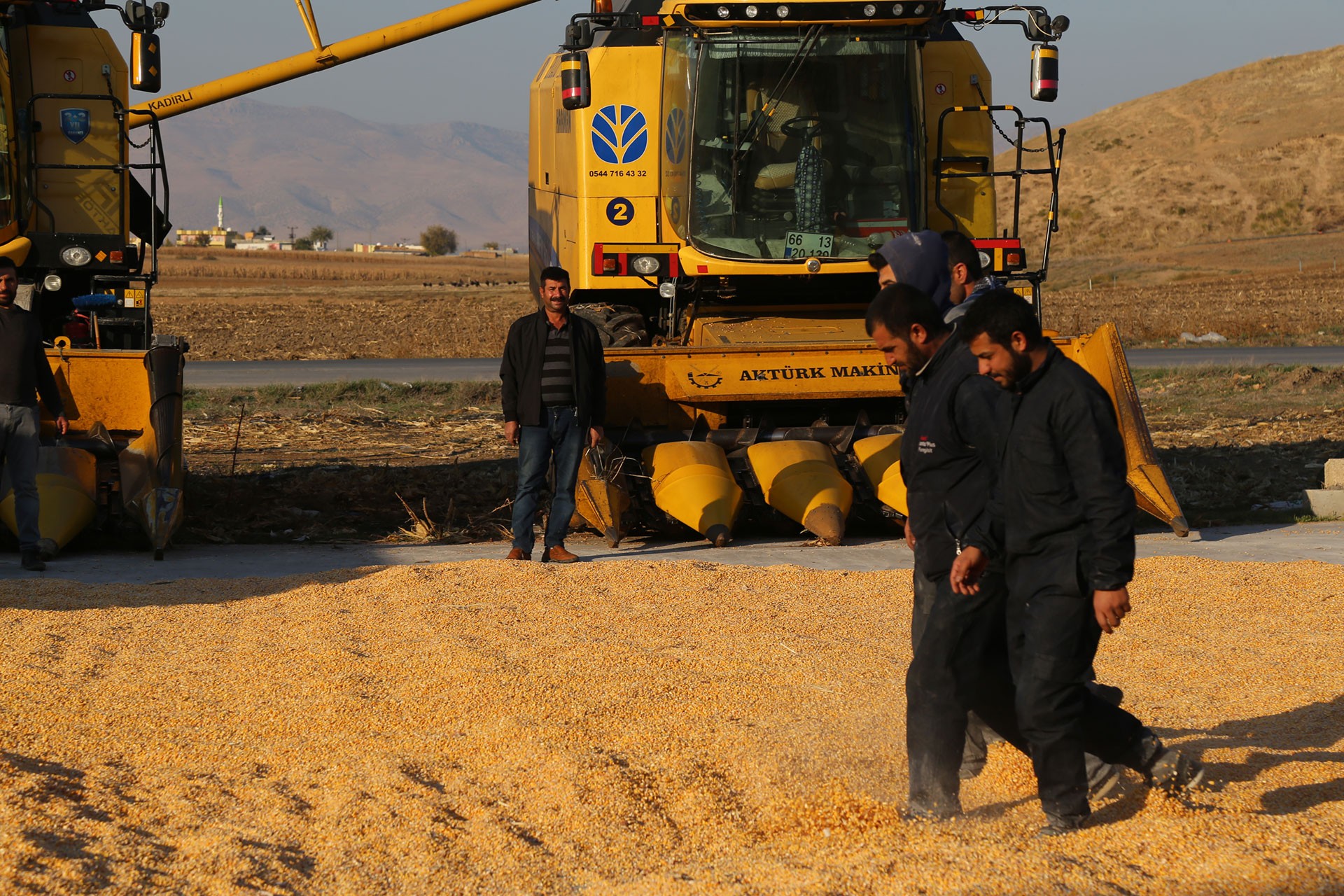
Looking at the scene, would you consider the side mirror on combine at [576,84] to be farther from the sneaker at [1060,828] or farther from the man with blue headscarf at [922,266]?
the sneaker at [1060,828]

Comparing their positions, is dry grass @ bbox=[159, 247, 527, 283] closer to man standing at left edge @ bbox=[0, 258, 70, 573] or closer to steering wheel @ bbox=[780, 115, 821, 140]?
steering wheel @ bbox=[780, 115, 821, 140]

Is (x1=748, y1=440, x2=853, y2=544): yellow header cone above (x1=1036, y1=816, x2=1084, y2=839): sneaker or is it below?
above

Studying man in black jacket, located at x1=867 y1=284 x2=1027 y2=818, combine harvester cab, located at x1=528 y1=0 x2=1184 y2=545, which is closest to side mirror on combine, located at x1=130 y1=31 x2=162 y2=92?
combine harvester cab, located at x1=528 y1=0 x2=1184 y2=545

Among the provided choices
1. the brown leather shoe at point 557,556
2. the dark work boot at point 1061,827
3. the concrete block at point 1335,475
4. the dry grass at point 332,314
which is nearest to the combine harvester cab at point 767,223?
the brown leather shoe at point 557,556

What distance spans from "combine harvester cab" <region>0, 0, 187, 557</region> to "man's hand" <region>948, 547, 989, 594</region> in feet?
21.5

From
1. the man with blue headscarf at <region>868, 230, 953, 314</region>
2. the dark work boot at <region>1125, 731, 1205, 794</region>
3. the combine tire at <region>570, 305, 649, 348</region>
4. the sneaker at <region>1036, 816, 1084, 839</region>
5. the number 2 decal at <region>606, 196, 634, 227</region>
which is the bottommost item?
the sneaker at <region>1036, 816, 1084, 839</region>

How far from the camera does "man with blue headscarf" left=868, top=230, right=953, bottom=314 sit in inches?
211

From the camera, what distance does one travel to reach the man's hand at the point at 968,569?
4582 mm

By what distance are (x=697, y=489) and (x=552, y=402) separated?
120 centimetres

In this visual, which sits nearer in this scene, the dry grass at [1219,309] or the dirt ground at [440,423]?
the dirt ground at [440,423]

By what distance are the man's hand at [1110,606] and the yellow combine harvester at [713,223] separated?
553cm

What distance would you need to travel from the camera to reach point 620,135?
35.9ft

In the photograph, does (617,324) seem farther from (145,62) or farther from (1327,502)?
(1327,502)

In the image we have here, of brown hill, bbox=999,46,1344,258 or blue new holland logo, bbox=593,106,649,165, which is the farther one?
brown hill, bbox=999,46,1344,258
